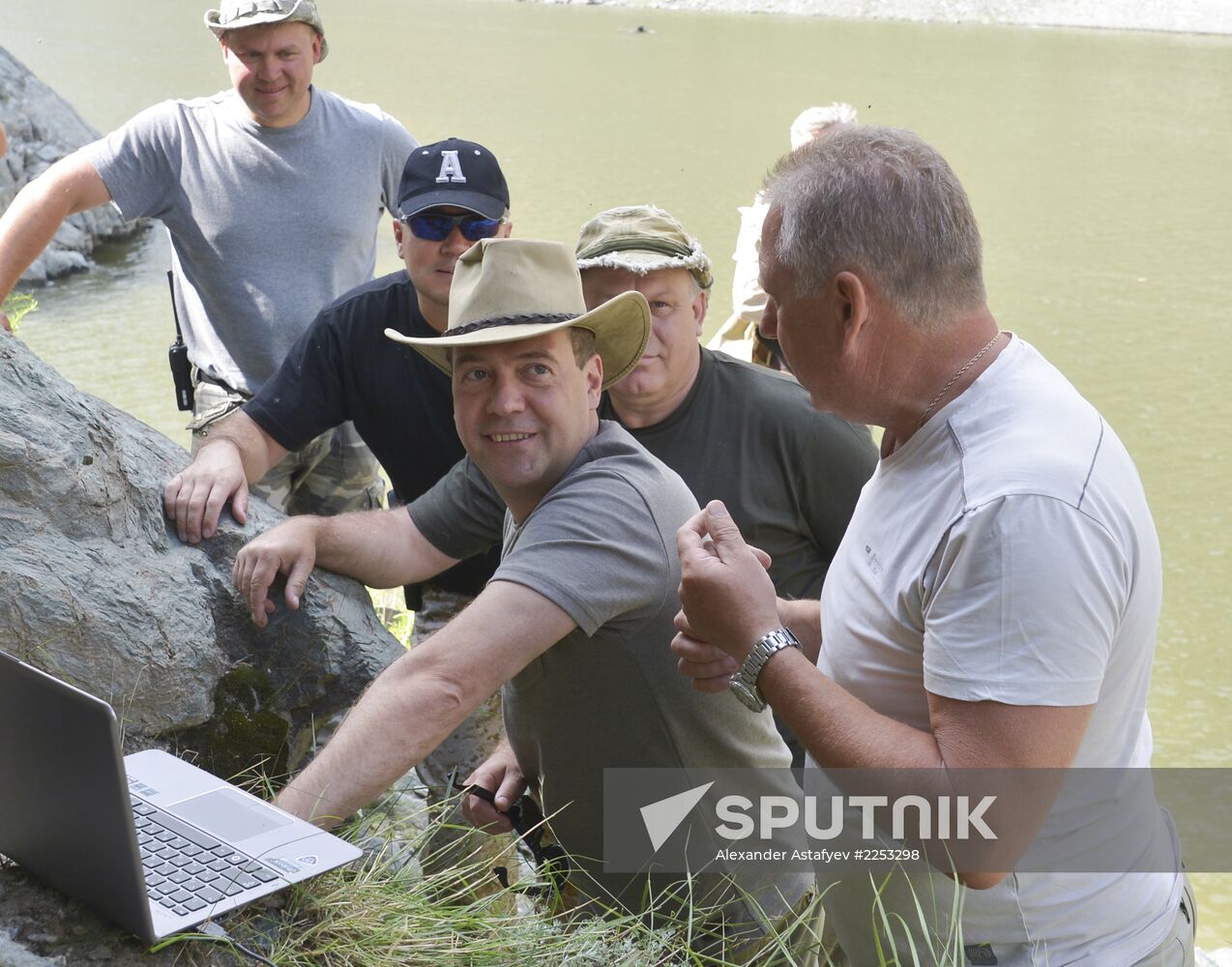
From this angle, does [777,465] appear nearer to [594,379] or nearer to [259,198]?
[594,379]

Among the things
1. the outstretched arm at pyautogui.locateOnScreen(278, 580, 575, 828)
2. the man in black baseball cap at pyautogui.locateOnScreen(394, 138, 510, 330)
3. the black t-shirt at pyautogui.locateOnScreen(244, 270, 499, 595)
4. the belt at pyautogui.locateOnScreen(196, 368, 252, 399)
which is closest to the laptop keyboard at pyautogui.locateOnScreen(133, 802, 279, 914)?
the outstretched arm at pyautogui.locateOnScreen(278, 580, 575, 828)

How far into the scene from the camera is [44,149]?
12734 mm

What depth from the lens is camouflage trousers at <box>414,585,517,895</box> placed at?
2.14 meters

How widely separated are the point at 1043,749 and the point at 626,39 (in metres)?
41.2

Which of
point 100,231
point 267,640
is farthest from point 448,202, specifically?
point 100,231

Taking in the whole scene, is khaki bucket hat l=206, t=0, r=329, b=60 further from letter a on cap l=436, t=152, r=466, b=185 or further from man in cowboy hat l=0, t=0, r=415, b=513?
letter a on cap l=436, t=152, r=466, b=185

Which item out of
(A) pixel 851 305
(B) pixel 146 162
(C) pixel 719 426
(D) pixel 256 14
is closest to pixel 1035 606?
(A) pixel 851 305

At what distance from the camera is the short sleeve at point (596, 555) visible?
1976 millimetres

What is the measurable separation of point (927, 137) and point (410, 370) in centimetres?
2018

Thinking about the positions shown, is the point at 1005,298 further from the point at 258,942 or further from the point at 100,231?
the point at 258,942

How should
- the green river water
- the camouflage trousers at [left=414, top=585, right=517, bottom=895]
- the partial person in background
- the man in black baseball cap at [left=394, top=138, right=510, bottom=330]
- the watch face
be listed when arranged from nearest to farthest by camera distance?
the watch face, the camouflage trousers at [left=414, top=585, right=517, bottom=895], the man in black baseball cap at [left=394, top=138, right=510, bottom=330], the partial person in background, the green river water

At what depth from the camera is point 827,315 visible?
1711mm

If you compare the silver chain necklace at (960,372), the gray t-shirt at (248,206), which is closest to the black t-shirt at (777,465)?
the silver chain necklace at (960,372)

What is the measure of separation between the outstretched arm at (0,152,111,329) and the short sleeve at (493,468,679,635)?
279 cm
